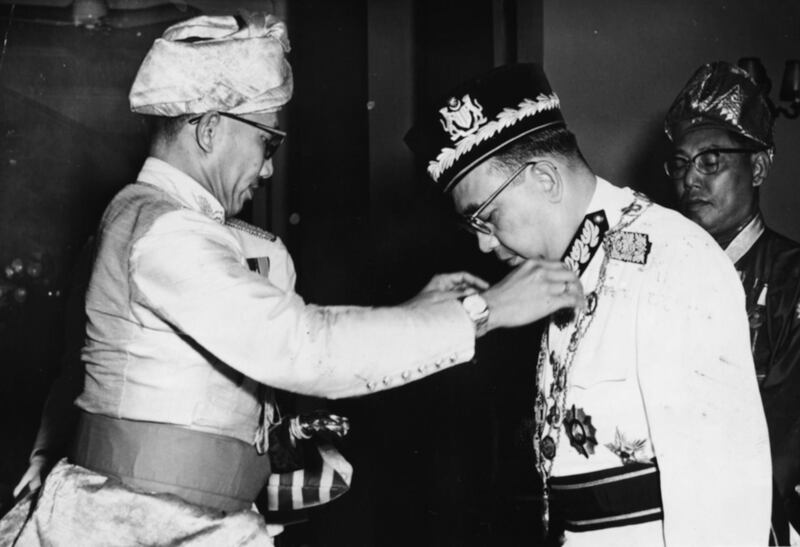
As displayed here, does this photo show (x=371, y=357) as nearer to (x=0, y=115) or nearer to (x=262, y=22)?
(x=262, y=22)

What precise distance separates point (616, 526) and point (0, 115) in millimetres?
3303

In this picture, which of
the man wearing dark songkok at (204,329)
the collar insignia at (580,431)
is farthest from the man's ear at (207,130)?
the collar insignia at (580,431)

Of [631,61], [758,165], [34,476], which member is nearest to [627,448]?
[34,476]

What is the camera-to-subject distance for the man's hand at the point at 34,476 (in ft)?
5.86

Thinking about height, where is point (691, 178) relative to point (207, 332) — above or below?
above

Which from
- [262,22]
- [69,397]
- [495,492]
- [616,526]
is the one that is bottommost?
[495,492]

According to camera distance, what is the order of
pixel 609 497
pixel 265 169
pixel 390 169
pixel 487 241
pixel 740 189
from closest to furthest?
pixel 609 497 < pixel 487 241 < pixel 265 169 < pixel 740 189 < pixel 390 169

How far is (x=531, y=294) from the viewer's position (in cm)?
142

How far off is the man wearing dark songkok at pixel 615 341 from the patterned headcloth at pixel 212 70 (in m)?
0.35

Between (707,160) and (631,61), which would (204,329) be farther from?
(631,61)

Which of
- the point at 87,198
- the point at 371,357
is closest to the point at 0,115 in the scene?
the point at 87,198

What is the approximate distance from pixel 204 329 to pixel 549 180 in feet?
2.45

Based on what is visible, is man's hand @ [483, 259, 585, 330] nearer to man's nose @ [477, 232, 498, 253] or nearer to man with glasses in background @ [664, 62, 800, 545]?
man's nose @ [477, 232, 498, 253]

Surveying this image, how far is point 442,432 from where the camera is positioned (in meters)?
3.38
